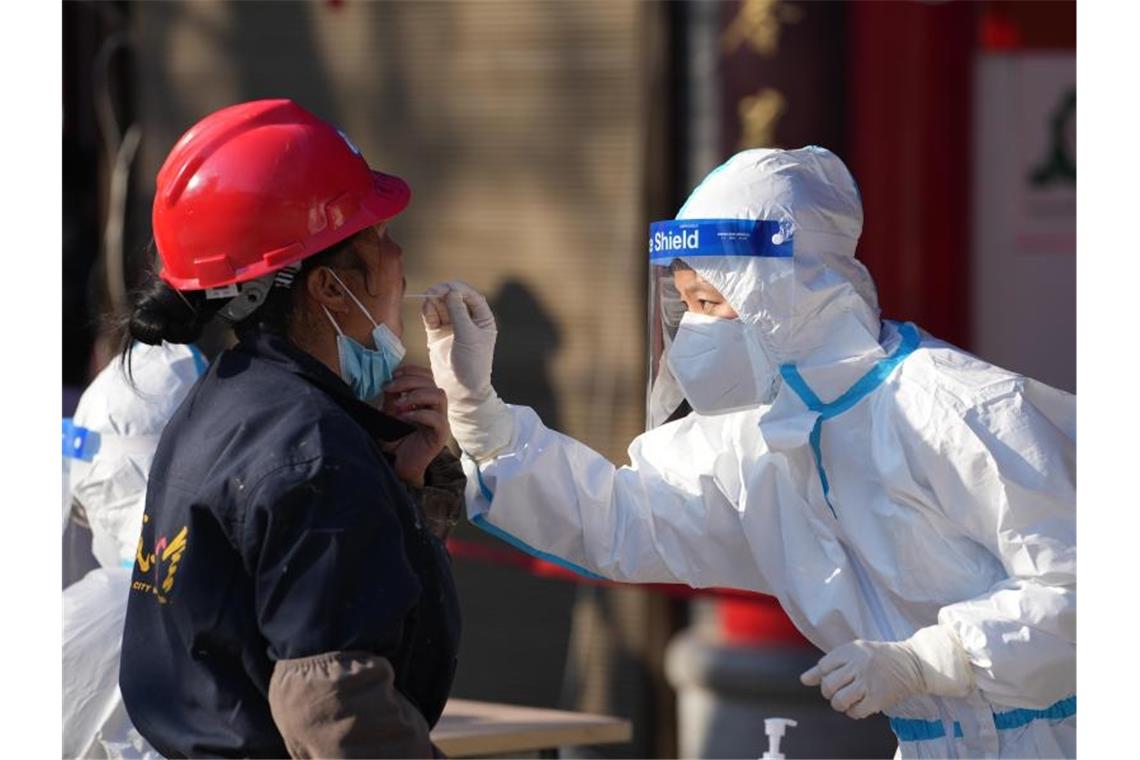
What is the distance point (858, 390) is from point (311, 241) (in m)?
0.94

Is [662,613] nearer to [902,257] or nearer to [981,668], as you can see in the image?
[902,257]

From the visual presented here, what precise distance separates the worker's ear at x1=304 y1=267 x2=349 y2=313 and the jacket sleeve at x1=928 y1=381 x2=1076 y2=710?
2.97 feet

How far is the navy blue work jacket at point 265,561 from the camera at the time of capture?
6.49 ft

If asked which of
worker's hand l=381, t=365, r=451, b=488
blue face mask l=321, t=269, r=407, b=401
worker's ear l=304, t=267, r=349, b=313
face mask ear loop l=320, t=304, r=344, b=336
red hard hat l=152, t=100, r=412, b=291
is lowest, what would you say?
worker's hand l=381, t=365, r=451, b=488

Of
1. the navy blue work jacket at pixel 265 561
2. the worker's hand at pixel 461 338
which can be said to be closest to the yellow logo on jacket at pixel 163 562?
the navy blue work jacket at pixel 265 561

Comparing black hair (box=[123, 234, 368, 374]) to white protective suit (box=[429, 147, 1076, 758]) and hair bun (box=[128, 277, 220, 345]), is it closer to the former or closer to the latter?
hair bun (box=[128, 277, 220, 345])

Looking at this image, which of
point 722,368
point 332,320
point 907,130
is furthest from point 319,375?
point 907,130

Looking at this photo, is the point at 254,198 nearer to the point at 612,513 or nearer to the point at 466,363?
the point at 466,363

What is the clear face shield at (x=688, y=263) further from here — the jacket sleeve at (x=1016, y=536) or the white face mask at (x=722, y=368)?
the jacket sleeve at (x=1016, y=536)

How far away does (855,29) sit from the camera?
4746mm

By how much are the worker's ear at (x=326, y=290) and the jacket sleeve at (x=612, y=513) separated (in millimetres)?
622

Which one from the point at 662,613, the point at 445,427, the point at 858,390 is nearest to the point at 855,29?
the point at 662,613

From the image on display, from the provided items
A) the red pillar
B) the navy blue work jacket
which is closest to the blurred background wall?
the red pillar

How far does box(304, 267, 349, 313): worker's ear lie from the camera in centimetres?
228
